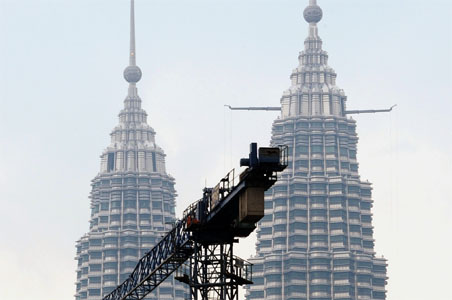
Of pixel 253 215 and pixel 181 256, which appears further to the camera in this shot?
pixel 181 256

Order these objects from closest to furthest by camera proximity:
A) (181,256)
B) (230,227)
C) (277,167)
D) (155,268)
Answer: (277,167)
(230,227)
(181,256)
(155,268)

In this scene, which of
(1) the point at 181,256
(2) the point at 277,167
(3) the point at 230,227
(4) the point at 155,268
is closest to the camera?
(2) the point at 277,167

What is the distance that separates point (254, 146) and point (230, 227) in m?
17.1

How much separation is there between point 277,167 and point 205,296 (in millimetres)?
26912

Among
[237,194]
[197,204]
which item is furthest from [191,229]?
[237,194]

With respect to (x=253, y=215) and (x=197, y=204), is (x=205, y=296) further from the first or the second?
(x=253, y=215)

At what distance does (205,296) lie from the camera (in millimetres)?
172375

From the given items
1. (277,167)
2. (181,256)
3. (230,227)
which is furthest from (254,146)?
(181,256)

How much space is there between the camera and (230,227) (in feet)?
546

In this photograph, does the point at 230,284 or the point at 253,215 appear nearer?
the point at 253,215

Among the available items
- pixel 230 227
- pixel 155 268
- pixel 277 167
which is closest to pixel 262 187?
pixel 277 167

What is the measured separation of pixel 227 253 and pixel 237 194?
649 inches

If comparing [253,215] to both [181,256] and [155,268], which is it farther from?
[155,268]

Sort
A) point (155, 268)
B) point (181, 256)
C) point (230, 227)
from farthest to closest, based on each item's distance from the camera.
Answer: point (155, 268) → point (181, 256) → point (230, 227)
